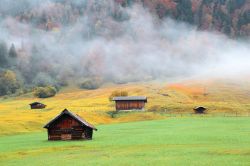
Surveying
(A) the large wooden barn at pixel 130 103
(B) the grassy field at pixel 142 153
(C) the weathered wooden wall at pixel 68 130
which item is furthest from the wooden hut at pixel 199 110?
(B) the grassy field at pixel 142 153

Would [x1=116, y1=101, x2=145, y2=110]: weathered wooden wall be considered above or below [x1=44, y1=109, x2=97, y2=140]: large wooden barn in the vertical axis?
below

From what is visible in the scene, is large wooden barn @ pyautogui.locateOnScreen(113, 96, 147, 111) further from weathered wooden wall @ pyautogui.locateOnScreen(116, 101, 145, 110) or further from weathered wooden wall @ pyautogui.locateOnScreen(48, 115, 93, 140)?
weathered wooden wall @ pyautogui.locateOnScreen(48, 115, 93, 140)

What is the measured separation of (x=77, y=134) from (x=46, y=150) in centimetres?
1671

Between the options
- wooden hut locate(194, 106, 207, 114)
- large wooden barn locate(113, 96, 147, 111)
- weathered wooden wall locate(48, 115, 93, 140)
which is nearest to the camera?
→ weathered wooden wall locate(48, 115, 93, 140)

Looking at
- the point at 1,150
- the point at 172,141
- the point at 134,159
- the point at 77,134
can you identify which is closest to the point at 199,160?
the point at 134,159

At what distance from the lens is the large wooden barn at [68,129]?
72.1 meters

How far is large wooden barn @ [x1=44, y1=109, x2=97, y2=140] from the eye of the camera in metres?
72.1

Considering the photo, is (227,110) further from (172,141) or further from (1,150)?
(1,150)

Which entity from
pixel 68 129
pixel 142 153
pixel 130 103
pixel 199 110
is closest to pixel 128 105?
pixel 130 103

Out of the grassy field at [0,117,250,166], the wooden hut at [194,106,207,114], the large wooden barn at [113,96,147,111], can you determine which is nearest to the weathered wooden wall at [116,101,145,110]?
the large wooden barn at [113,96,147,111]

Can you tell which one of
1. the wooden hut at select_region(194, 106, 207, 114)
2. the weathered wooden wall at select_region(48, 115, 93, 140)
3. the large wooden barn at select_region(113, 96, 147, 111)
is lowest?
the wooden hut at select_region(194, 106, 207, 114)

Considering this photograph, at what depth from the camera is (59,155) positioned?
163 feet

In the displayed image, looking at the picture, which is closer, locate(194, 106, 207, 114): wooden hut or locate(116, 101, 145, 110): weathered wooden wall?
locate(194, 106, 207, 114): wooden hut

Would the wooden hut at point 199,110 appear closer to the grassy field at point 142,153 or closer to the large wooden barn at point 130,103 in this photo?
the large wooden barn at point 130,103
